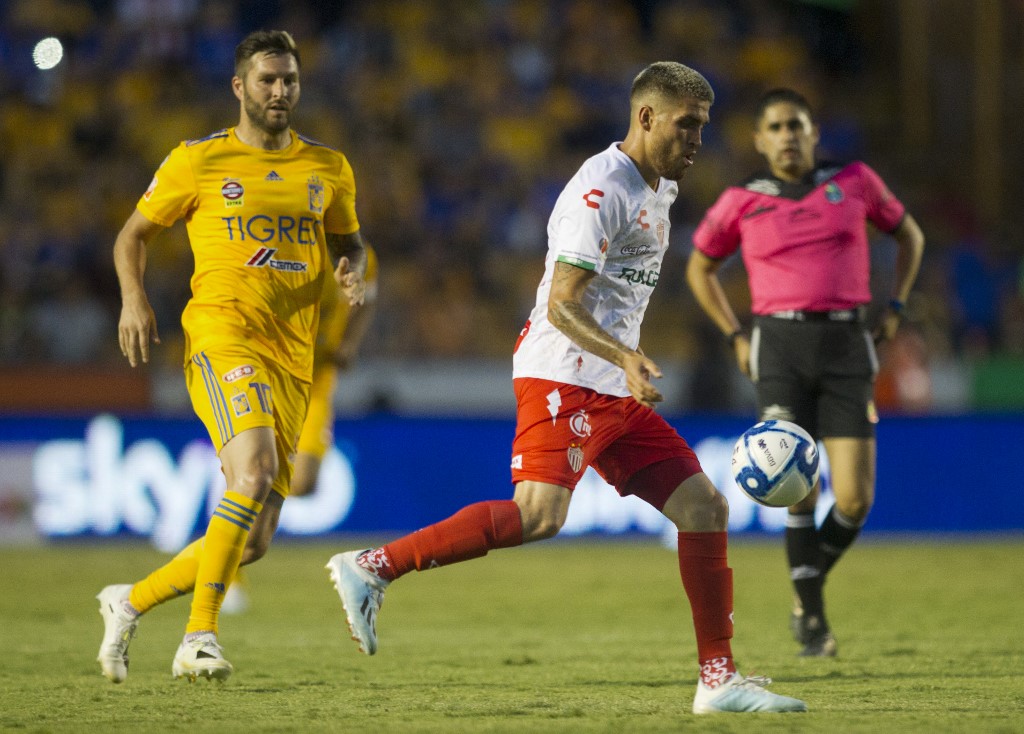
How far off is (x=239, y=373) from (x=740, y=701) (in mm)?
2407

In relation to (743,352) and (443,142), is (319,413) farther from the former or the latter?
(443,142)

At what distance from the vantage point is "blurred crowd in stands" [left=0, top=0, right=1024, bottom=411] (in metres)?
15.7

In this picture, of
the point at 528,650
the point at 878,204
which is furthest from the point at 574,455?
the point at 878,204

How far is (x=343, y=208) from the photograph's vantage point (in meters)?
6.74

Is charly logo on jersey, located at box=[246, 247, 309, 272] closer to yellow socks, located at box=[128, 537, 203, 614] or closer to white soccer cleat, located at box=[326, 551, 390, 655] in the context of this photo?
yellow socks, located at box=[128, 537, 203, 614]

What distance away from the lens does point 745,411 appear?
14938 mm

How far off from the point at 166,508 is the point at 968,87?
12715mm

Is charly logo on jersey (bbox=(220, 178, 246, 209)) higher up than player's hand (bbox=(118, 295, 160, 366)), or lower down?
Result: higher up

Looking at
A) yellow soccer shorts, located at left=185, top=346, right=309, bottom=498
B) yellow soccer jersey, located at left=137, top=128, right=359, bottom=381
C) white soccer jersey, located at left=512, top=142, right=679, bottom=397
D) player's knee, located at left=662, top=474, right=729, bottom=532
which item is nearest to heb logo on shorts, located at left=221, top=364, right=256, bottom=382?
yellow soccer shorts, located at left=185, top=346, right=309, bottom=498

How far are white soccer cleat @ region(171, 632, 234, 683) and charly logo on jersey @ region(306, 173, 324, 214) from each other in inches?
74.4

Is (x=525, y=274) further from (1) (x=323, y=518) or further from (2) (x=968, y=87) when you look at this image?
(2) (x=968, y=87)

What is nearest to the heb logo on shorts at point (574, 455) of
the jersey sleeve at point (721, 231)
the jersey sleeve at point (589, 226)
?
the jersey sleeve at point (589, 226)

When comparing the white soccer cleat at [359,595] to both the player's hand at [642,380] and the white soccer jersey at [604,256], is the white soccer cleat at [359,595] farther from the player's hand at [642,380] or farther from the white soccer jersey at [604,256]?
the player's hand at [642,380]

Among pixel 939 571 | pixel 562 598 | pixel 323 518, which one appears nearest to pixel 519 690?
pixel 562 598
